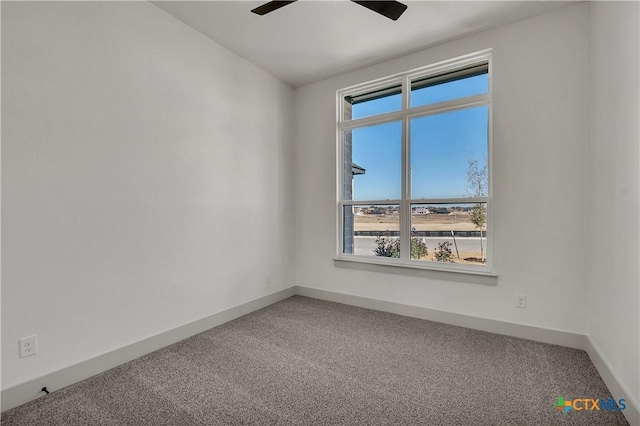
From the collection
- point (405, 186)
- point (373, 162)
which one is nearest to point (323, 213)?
point (373, 162)

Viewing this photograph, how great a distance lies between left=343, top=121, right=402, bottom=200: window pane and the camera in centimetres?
341

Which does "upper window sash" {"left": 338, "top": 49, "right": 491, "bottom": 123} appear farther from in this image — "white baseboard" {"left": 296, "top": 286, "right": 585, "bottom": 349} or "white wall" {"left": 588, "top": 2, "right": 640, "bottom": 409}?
"white baseboard" {"left": 296, "top": 286, "right": 585, "bottom": 349}

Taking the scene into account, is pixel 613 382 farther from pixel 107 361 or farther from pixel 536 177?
pixel 107 361

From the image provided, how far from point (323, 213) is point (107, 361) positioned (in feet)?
8.33

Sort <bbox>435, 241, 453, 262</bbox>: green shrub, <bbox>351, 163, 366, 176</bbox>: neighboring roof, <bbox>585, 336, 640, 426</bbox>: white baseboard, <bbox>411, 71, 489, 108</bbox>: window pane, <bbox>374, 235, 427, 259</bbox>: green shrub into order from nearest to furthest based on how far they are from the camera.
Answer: <bbox>585, 336, 640, 426</bbox>: white baseboard → <bbox>411, 71, 489, 108</bbox>: window pane → <bbox>435, 241, 453, 262</bbox>: green shrub → <bbox>374, 235, 427, 259</bbox>: green shrub → <bbox>351, 163, 366, 176</bbox>: neighboring roof

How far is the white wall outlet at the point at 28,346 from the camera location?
175 centimetres

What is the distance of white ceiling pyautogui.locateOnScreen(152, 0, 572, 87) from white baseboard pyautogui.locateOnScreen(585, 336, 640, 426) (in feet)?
8.90

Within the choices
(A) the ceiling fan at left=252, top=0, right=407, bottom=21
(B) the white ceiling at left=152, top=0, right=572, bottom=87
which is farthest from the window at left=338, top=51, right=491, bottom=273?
(A) the ceiling fan at left=252, top=0, right=407, bottom=21

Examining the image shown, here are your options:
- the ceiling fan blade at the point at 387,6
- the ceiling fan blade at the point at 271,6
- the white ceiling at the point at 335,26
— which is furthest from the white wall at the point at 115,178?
the ceiling fan blade at the point at 387,6

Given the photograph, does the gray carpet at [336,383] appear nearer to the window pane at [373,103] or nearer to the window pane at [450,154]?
the window pane at [450,154]

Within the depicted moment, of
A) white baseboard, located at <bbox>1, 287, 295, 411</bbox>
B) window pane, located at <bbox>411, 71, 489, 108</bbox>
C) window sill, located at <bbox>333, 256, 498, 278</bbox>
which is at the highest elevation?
window pane, located at <bbox>411, 71, 489, 108</bbox>

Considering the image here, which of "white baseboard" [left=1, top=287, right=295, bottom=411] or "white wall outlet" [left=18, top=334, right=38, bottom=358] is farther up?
"white wall outlet" [left=18, top=334, right=38, bottom=358]

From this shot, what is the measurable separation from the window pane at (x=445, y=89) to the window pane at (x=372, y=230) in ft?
3.95

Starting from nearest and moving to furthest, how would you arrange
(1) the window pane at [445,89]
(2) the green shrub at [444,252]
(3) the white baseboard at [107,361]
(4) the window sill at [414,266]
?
1. (3) the white baseboard at [107,361]
2. (4) the window sill at [414,266]
3. (1) the window pane at [445,89]
4. (2) the green shrub at [444,252]
